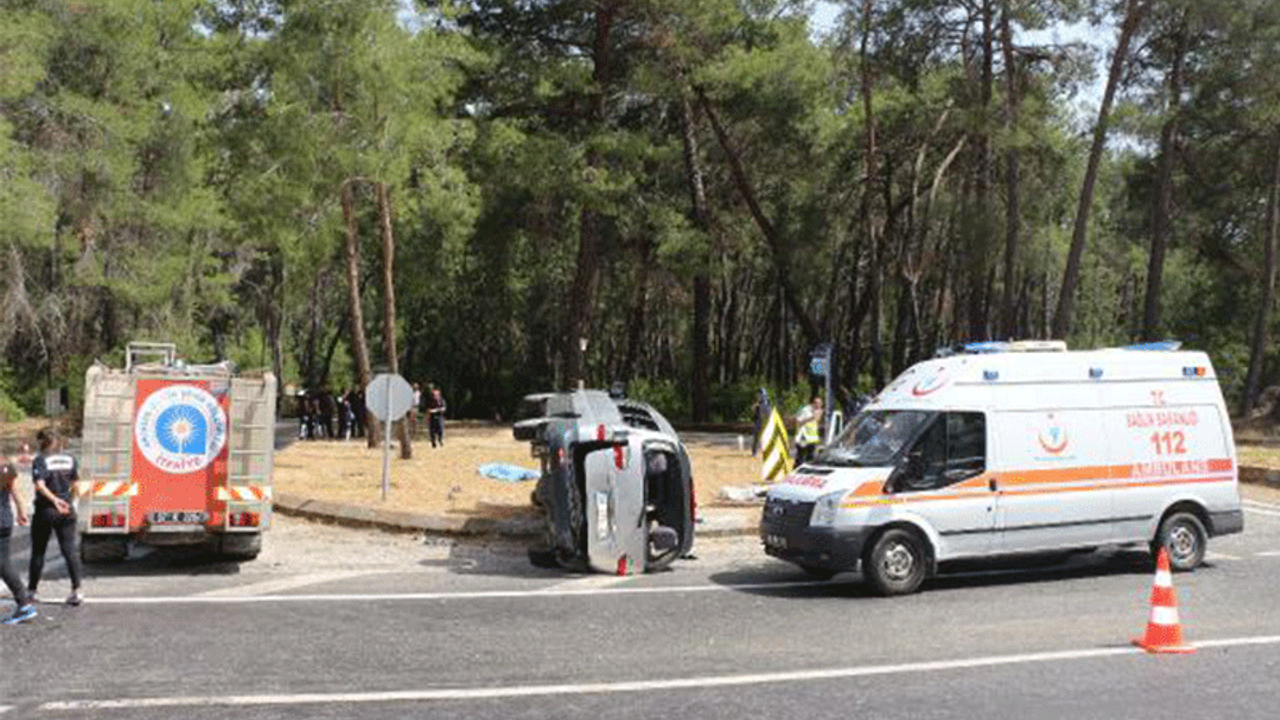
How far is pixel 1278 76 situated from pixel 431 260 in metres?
25.3

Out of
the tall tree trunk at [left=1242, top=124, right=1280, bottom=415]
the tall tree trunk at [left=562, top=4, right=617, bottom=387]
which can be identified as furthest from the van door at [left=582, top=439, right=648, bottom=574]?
the tall tree trunk at [left=1242, top=124, right=1280, bottom=415]

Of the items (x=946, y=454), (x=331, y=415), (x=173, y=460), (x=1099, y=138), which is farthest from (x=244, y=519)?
(x=1099, y=138)

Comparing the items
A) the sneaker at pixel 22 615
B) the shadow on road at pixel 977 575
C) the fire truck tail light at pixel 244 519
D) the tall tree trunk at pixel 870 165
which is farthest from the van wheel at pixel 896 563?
the tall tree trunk at pixel 870 165

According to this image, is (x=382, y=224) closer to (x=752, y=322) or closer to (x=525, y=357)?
(x=525, y=357)

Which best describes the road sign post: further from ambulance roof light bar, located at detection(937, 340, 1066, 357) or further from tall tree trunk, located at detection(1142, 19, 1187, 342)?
tall tree trunk, located at detection(1142, 19, 1187, 342)

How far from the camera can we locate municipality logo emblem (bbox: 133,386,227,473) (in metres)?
13.4

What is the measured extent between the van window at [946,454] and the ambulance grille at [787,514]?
1.05 metres

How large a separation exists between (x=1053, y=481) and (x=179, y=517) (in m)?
9.54

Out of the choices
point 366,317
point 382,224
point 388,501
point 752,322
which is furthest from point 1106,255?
point 388,501

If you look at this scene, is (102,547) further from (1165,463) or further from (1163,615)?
(1165,463)

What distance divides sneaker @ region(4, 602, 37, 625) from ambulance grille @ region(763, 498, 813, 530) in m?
7.00

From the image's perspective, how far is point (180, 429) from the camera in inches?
531

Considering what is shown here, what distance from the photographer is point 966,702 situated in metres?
7.68

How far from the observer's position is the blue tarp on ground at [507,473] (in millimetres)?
21234
